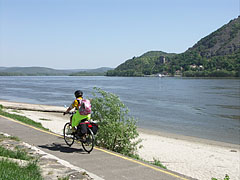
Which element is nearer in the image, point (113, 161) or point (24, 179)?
Answer: point (24, 179)

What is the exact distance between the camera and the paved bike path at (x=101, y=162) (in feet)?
19.5

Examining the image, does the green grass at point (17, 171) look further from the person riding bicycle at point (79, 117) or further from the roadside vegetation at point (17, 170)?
the person riding bicycle at point (79, 117)

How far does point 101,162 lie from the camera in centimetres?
688

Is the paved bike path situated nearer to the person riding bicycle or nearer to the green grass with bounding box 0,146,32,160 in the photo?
the person riding bicycle

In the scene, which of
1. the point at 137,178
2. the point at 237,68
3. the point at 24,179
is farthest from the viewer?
the point at 237,68

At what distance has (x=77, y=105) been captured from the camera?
792 cm

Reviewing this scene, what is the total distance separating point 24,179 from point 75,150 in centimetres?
364

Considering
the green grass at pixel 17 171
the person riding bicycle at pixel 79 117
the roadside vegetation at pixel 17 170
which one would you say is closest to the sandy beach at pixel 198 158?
the person riding bicycle at pixel 79 117

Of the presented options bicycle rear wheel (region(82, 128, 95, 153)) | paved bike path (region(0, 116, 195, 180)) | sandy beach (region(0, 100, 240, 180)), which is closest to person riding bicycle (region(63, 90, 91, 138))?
bicycle rear wheel (region(82, 128, 95, 153))

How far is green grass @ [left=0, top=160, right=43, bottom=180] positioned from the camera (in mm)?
4503

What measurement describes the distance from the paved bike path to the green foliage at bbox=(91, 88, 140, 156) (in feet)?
3.42

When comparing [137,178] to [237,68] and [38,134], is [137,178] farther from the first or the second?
[237,68]

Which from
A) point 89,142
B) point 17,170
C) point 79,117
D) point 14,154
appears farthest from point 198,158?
point 17,170

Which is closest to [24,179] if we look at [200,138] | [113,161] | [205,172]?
[113,161]
